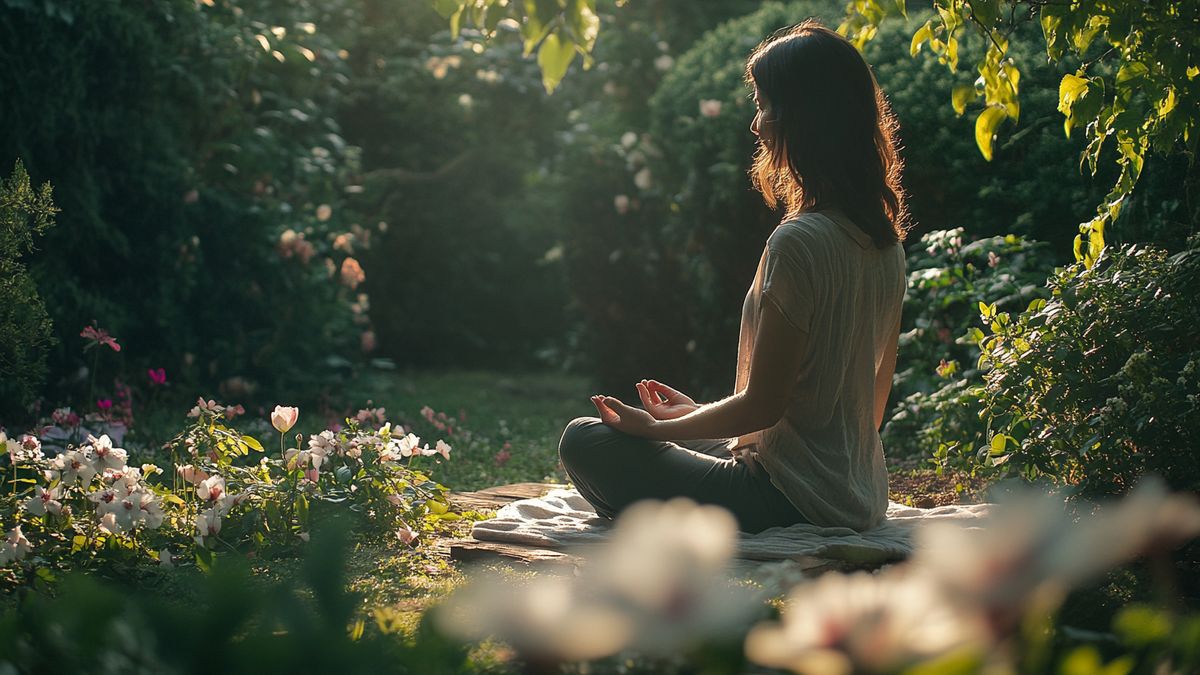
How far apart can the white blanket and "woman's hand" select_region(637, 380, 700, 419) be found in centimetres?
38

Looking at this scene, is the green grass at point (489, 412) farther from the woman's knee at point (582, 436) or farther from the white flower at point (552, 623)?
the white flower at point (552, 623)

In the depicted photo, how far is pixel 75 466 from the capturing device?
10.1 ft

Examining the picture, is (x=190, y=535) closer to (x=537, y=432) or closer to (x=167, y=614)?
(x=167, y=614)

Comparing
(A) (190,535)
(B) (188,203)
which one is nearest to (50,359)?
(B) (188,203)

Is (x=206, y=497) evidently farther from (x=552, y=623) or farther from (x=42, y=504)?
(x=552, y=623)

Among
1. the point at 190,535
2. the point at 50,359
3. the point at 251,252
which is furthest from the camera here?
the point at 251,252

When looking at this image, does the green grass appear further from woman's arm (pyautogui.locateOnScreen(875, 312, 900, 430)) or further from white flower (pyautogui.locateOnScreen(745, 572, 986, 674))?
white flower (pyautogui.locateOnScreen(745, 572, 986, 674))

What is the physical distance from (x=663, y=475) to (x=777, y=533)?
0.36 metres

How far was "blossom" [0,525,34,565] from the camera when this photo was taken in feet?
9.13

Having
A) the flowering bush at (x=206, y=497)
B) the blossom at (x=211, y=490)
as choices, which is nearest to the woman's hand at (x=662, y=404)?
the flowering bush at (x=206, y=497)

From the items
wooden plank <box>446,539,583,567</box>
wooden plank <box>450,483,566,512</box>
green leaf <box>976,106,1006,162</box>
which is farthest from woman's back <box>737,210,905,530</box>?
wooden plank <box>450,483,566,512</box>

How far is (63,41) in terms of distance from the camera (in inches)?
213

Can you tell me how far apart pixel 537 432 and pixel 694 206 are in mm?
1677

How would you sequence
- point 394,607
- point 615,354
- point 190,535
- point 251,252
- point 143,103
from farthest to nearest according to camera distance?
point 615,354 → point 251,252 → point 143,103 → point 190,535 → point 394,607
